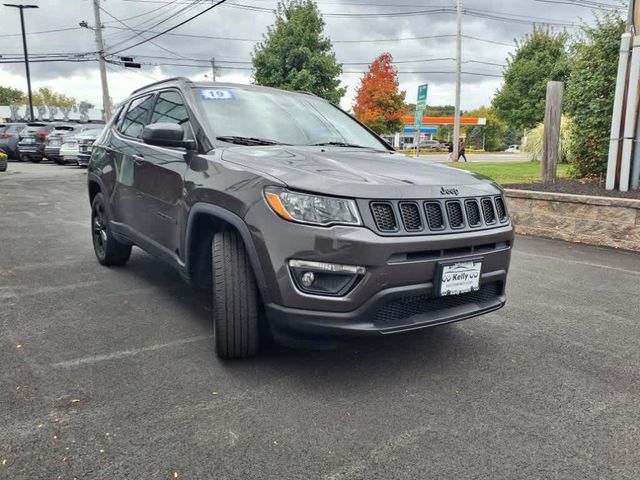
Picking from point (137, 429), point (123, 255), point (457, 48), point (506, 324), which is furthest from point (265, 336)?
point (457, 48)

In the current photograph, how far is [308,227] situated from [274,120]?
5.02ft

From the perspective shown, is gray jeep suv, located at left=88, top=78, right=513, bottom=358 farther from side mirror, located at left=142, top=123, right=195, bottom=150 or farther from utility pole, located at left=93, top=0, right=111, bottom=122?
utility pole, located at left=93, top=0, right=111, bottom=122

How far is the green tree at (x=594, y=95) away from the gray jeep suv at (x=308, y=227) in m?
6.78

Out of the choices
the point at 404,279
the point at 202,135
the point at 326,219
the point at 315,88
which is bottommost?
the point at 404,279

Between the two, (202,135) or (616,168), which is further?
(616,168)

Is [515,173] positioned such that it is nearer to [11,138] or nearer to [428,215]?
[428,215]

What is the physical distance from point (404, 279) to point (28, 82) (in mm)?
43775

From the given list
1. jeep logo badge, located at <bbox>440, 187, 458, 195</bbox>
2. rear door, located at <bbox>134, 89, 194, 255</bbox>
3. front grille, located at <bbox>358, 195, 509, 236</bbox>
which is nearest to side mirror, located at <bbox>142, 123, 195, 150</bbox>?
rear door, located at <bbox>134, 89, 194, 255</bbox>

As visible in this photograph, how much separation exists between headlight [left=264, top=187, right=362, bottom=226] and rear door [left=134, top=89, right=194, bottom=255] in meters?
1.12

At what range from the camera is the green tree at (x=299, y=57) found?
2316 cm

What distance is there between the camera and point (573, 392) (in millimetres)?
2859

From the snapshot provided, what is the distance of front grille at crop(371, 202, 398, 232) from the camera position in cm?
262

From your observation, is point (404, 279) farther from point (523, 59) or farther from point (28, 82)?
point (28, 82)

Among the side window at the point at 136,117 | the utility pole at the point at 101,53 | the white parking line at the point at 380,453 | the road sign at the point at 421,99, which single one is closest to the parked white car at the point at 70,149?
the utility pole at the point at 101,53
